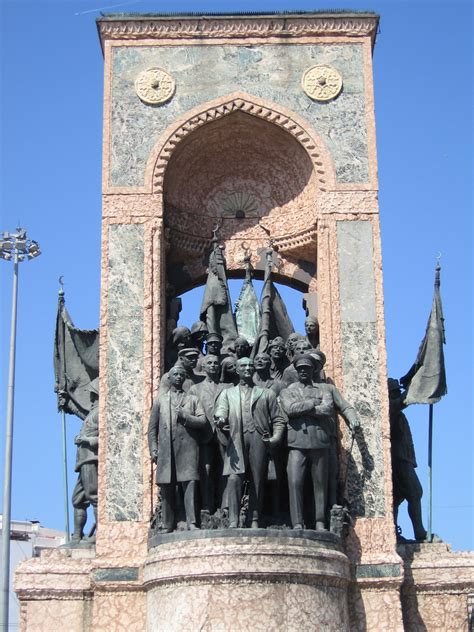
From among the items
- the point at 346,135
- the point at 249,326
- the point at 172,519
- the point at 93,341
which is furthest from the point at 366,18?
the point at 172,519

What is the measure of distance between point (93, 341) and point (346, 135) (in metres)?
4.77

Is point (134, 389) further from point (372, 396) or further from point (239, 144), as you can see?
point (239, 144)

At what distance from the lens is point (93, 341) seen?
18062mm

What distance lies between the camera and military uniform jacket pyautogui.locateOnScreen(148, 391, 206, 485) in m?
15.2

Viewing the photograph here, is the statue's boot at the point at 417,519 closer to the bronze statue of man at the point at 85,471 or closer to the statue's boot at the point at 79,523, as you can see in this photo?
the bronze statue of man at the point at 85,471

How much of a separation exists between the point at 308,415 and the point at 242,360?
3.55 ft

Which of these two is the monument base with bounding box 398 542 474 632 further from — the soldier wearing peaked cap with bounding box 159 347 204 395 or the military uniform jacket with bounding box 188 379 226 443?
the soldier wearing peaked cap with bounding box 159 347 204 395

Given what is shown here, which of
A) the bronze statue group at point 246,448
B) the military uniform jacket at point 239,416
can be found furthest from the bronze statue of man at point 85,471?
the military uniform jacket at point 239,416

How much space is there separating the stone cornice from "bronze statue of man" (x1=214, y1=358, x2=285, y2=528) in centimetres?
599

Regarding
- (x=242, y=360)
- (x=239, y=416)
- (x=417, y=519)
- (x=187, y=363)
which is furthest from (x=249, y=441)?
(x=417, y=519)

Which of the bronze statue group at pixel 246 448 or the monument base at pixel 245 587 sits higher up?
the bronze statue group at pixel 246 448

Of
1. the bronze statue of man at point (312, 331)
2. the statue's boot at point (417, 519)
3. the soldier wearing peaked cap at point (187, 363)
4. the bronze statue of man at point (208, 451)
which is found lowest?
the statue's boot at point (417, 519)

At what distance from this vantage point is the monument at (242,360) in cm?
1486

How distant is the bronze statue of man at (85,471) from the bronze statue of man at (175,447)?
171 cm
